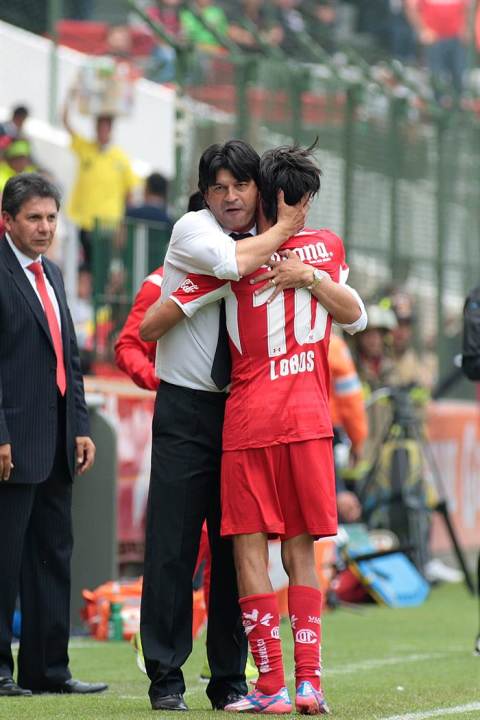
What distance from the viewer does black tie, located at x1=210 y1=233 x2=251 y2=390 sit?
6031 mm

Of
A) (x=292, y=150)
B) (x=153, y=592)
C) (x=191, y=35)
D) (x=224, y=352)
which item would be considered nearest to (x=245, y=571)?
(x=153, y=592)

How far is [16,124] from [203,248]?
681cm

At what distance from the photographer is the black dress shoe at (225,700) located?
613cm

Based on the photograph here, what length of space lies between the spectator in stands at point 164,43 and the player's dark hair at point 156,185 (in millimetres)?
727

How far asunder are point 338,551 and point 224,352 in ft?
17.5

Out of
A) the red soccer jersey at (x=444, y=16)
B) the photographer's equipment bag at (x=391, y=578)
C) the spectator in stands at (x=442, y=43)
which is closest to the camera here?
A: the photographer's equipment bag at (x=391, y=578)

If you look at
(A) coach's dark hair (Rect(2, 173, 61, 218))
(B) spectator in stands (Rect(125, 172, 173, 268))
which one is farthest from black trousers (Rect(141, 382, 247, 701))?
(B) spectator in stands (Rect(125, 172, 173, 268))

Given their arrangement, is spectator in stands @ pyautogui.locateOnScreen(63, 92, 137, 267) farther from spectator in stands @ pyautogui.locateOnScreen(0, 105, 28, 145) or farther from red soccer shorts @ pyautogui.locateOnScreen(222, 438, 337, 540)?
red soccer shorts @ pyautogui.locateOnScreen(222, 438, 337, 540)

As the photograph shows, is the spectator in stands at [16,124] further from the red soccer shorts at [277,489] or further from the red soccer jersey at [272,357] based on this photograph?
the red soccer shorts at [277,489]

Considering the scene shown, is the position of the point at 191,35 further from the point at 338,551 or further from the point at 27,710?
the point at 27,710

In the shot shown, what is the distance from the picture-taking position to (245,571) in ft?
19.3

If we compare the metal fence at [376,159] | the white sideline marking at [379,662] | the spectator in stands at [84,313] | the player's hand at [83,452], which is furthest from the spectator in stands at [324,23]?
the player's hand at [83,452]

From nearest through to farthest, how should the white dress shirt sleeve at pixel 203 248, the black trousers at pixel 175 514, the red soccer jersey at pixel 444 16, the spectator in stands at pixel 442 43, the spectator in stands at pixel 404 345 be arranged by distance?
the white dress shirt sleeve at pixel 203 248 < the black trousers at pixel 175 514 < the spectator in stands at pixel 404 345 < the spectator in stands at pixel 442 43 < the red soccer jersey at pixel 444 16

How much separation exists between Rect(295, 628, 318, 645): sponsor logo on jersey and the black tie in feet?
2.86
